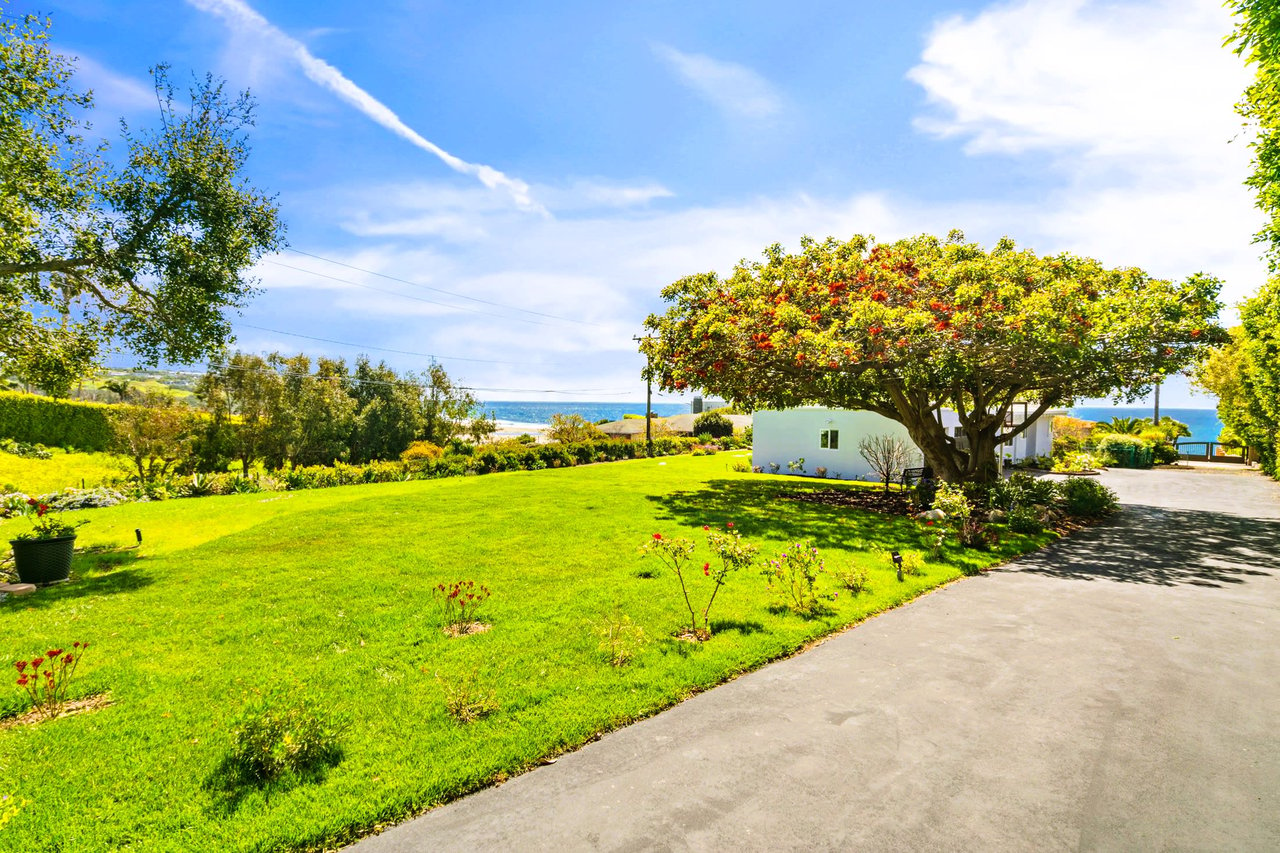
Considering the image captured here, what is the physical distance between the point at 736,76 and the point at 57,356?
1563cm

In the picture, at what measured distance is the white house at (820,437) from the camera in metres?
26.9

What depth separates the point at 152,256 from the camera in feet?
36.9

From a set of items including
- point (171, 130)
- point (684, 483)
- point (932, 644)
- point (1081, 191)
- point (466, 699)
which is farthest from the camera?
point (684, 483)

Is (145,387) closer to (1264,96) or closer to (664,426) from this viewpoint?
(664,426)

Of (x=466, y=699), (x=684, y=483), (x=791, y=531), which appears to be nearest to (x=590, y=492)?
(x=684, y=483)

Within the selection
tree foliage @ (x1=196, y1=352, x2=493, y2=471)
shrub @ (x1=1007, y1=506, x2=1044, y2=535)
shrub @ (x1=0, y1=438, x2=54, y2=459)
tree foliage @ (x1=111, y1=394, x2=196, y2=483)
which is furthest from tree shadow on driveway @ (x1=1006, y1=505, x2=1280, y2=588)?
shrub @ (x1=0, y1=438, x2=54, y2=459)

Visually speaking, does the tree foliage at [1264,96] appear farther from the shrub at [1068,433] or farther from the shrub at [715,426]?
the shrub at [715,426]

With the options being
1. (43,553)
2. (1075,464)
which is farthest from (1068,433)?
(43,553)

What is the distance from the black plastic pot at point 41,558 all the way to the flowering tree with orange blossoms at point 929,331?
15938mm

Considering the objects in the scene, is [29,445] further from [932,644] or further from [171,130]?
[932,644]

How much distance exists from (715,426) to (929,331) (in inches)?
1382

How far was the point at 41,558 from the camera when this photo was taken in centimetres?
904

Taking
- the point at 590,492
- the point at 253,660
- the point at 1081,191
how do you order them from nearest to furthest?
the point at 253,660 → the point at 1081,191 → the point at 590,492

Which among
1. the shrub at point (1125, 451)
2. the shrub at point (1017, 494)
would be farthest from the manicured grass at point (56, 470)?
the shrub at point (1125, 451)
